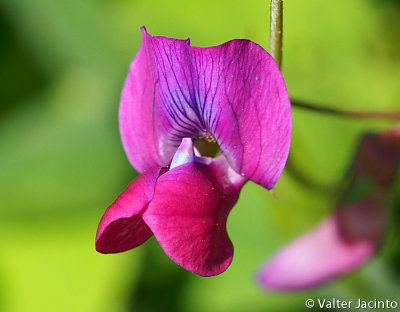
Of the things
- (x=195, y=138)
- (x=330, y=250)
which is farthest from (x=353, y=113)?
(x=330, y=250)

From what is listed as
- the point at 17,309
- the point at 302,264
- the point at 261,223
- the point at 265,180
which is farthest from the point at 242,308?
the point at 265,180

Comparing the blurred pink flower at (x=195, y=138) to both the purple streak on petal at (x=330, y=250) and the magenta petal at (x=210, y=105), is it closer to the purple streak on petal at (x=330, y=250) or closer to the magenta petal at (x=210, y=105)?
the magenta petal at (x=210, y=105)

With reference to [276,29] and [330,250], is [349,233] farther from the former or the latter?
[276,29]

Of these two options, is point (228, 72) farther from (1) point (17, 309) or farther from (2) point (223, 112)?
(1) point (17, 309)

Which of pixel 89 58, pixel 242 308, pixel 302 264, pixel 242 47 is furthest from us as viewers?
pixel 89 58

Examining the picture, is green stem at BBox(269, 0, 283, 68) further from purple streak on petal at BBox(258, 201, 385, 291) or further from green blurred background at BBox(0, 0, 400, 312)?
green blurred background at BBox(0, 0, 400, 312)

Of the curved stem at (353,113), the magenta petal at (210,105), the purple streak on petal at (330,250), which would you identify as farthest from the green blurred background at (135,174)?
the magenta petal at (210,105)
